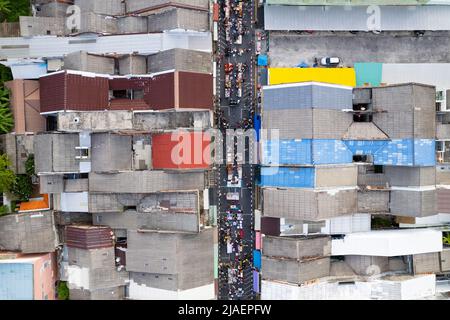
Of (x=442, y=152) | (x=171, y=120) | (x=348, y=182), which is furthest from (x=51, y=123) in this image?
(x=442, y=152)

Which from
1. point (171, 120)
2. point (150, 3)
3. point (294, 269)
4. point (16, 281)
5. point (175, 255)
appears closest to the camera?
point (16, 281)

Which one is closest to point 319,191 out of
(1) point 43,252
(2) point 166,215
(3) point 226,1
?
(2) point 166,215

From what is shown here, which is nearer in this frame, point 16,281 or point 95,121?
point 16,281

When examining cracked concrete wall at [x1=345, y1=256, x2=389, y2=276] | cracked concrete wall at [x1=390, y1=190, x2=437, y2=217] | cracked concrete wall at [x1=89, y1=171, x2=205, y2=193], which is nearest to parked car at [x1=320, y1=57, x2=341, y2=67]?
cracked concrete wall at [x1=390, y1=190, x2=437, y2=217]

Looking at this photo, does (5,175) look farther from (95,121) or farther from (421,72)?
(421,72)

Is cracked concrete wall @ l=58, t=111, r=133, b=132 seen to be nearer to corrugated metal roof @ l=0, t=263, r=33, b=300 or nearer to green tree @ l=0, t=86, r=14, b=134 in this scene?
green tree @ l=0, t=86, r=14, b=134

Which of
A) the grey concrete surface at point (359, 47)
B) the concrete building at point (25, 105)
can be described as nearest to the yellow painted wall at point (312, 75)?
the grey concrete surface at point (359, 47)
